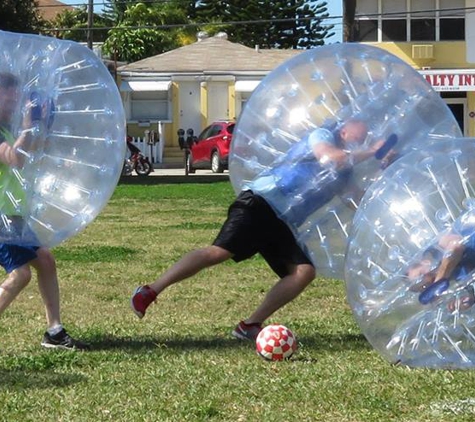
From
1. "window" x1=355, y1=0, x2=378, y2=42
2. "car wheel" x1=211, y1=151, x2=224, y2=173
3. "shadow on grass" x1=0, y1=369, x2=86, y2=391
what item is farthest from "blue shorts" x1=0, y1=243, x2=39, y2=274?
"window" x1=355, y1=0, x2=378, y2=42

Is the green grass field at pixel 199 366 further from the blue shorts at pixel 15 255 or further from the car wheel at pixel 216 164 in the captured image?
the car wheel at pixel 216 164

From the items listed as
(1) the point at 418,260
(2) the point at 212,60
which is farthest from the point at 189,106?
(1) the point at 418,260

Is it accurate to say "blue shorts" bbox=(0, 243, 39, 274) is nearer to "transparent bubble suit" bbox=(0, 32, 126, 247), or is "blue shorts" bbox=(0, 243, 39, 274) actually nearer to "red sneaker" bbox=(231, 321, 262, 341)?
"transparent bubble suit" bbox=(0, 32, 126, 247)

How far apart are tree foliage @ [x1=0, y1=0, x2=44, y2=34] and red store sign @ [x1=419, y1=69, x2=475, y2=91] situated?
1352 centimetres

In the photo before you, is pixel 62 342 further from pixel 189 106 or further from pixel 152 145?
pixel 189 106

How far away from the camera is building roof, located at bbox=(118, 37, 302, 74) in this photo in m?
44.5

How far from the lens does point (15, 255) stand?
701 cm

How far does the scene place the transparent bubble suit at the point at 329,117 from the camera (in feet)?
23.4

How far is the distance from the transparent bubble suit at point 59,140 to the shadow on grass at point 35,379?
0.82 m

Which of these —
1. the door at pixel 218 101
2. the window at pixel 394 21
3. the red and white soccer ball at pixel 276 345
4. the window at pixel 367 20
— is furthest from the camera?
the door at pixel 218 101

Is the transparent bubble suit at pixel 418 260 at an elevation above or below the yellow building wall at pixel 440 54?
above

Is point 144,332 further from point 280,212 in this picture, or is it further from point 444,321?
point 444,321

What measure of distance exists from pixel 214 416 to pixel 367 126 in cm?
244

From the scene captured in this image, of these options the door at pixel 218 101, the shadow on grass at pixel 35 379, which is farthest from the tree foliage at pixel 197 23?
the shadow on grass at pixel 35 379
